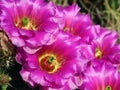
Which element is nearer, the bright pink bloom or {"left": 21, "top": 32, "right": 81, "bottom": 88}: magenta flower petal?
{"left": 21, "top": 32, "right": 81, "bottom": 88}: magenta flower petal

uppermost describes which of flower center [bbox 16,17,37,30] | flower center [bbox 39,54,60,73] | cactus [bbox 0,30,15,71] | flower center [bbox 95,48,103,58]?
Result: flower center [bbox 16,17,37,30]

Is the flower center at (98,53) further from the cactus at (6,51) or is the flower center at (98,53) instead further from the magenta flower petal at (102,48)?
the cactus at (6,51)

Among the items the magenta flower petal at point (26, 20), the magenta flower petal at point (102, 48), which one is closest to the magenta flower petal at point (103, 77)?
the magenta flower petal at point (102, 48)

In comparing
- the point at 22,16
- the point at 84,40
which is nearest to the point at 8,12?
the point at 22,16

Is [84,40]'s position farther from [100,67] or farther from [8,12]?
[8,12]

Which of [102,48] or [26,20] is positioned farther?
[102,48]

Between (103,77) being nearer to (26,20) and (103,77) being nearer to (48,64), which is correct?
(48,64)

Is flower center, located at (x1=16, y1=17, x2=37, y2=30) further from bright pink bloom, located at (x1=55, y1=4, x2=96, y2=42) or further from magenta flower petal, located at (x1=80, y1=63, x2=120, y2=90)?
magenta flower petal, located at (x1=80, y1=63, x2=120, y2=90)

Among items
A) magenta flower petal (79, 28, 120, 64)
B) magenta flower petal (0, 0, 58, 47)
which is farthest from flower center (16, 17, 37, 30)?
magenta flower petal (79, 28, 120, 64)

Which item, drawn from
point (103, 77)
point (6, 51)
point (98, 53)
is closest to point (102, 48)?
point (98, 53)
